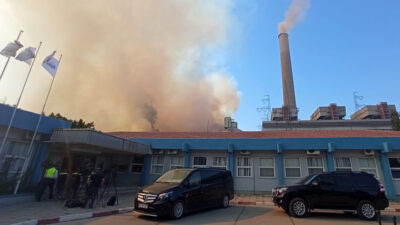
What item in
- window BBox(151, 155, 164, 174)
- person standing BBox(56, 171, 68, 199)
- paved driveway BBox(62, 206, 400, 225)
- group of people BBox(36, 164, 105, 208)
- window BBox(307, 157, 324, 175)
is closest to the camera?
paved driveway BBox(62, 206, 400, 225)

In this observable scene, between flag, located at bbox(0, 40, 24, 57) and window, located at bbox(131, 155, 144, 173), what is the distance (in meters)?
10.7

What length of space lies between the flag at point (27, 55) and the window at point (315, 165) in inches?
715

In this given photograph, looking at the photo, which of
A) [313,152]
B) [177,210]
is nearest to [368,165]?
[313,152]

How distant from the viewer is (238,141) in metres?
16.6

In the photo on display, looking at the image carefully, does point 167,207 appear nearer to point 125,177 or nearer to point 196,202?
point 196,202

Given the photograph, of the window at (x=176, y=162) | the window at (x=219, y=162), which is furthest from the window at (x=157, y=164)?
the window at (x=219, y=162)

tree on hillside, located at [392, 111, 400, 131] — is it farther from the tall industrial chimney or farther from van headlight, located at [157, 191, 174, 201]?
van headlight, located at [157, 191, 174, 201]

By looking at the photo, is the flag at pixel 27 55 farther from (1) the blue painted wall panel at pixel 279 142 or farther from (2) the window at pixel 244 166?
(2) the window at pixel 244 166

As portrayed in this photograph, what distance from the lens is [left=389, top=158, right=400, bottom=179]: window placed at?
14.8 metres

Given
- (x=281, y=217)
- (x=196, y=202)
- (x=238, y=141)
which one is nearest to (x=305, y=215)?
(x=281, y=217)

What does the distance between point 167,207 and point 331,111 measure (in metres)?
75.6

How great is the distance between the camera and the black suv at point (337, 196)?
8414 millimetres

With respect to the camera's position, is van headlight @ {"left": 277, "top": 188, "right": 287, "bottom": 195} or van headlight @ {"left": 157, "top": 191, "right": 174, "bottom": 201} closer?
van headlight @ {"left": 157, "top": 191, "right": 174, "bottom": 201}

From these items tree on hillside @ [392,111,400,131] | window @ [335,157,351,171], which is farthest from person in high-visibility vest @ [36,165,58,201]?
tree on hillside @ [392,111,400,131]
